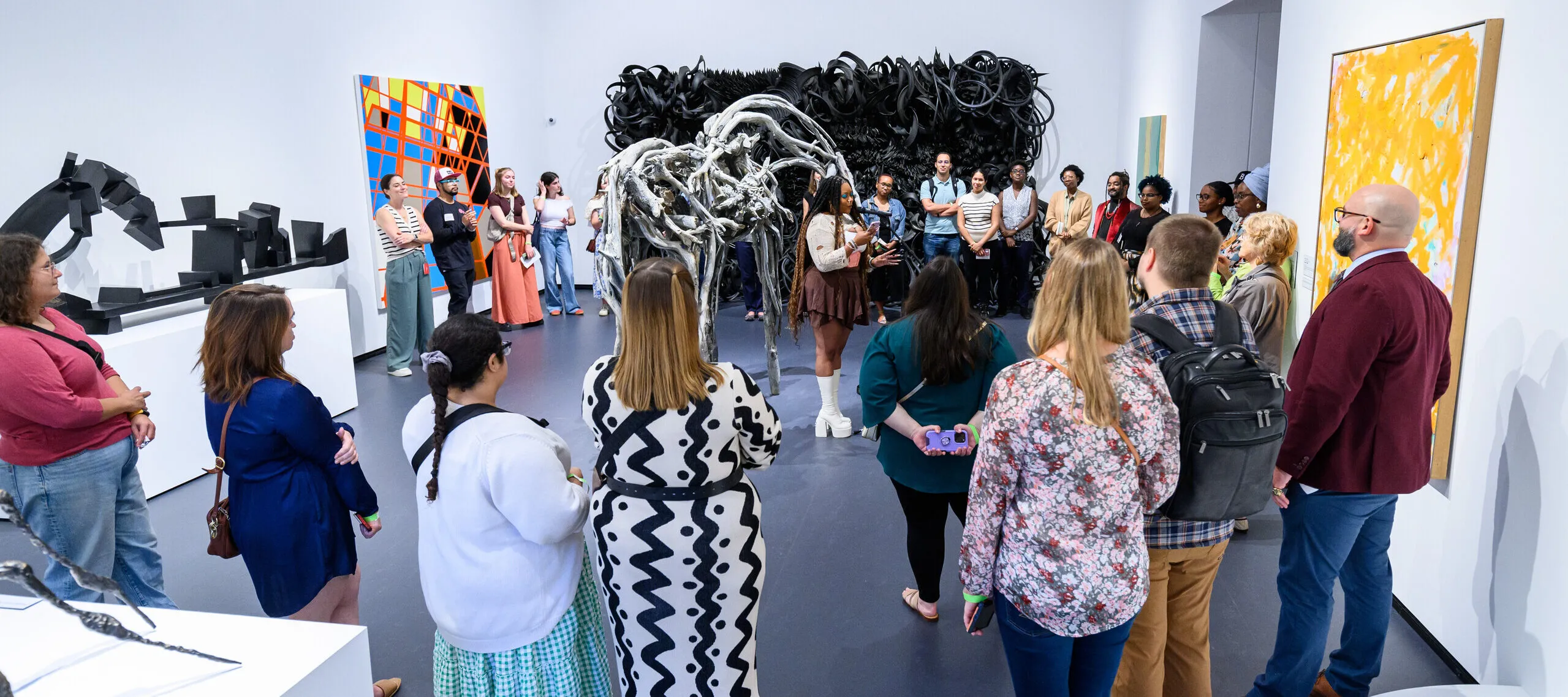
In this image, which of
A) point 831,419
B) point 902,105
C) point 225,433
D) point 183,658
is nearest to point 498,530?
point 183,658

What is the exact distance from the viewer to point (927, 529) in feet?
10.2

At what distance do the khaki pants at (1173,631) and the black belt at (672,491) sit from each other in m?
1.06

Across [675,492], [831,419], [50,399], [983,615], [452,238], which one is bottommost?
[831,419]

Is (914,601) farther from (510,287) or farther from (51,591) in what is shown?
(510,287)

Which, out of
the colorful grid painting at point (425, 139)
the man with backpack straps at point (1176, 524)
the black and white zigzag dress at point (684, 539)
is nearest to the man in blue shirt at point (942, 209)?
the colorful grid painting at point (425, 139)

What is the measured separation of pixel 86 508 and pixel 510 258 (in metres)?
6.00

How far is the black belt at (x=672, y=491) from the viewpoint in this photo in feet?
7.13

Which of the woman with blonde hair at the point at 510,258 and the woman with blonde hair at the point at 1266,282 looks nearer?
the woman with blonde hair at the point at 1266,282

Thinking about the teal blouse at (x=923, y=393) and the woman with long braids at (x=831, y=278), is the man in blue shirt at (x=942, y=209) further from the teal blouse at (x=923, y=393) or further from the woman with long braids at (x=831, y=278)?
the teal blouse at (x=923, y=393)

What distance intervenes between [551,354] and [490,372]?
596 cm

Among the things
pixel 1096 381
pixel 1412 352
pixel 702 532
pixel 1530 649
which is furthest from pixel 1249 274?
pixel 702 532

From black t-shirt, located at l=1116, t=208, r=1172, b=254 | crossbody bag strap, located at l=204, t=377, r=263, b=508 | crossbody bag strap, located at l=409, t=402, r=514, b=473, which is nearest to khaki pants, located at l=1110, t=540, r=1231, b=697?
crossbody bag strap, located at l=409, t=402, r=514, b=473

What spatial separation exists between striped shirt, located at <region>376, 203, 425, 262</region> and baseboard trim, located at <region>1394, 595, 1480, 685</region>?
6614 mm

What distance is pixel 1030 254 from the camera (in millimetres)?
9297
